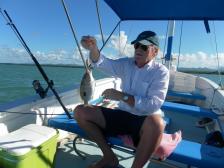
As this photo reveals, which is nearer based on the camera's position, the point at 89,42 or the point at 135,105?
the point at 135,105

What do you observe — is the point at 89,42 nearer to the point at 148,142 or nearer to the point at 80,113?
the point at 80,113

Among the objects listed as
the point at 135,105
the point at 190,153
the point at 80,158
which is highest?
the point at 135,105

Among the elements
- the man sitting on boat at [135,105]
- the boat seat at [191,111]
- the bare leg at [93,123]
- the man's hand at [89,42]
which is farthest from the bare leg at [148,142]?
the boat seat at [191,111]

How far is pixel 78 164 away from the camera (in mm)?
2957

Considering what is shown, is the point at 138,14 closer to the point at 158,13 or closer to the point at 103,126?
the point at 158,13

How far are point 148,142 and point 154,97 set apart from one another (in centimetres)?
41

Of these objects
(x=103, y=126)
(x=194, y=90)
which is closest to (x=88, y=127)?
(x=103, y=126)

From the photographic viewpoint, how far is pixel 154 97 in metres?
2.40

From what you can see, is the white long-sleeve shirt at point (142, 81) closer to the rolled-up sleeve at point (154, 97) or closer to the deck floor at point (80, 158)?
the rolled-up sleeve at point (154, 97)

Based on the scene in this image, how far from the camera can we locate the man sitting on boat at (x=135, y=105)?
239cm

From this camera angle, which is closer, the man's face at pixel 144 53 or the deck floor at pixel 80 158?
the man's face at pixel 144 53

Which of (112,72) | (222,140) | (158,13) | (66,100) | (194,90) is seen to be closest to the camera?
(112,72)

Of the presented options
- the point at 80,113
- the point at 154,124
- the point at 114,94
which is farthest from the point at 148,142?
the point at 80,113

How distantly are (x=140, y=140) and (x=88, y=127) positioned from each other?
0.56 meters
